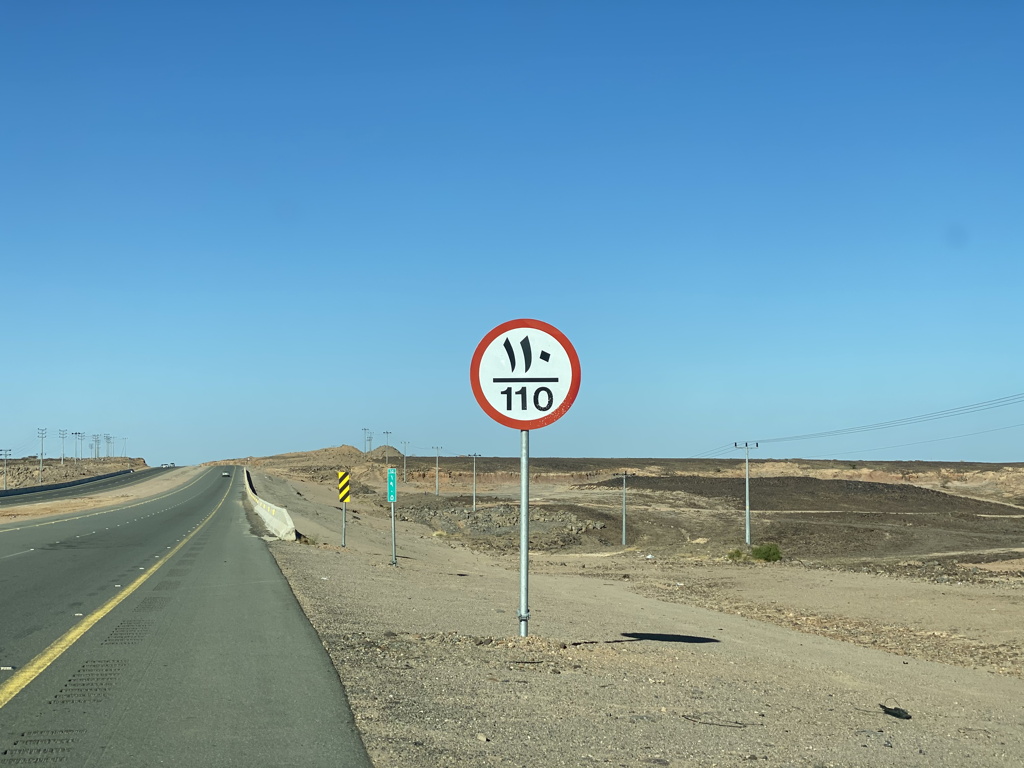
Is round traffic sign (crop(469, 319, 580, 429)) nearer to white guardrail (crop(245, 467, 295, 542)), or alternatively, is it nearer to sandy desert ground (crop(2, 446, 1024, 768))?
sandy desert ground (crop(2, 446, 1024, 768))

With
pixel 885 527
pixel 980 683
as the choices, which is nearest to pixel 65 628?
pixel 980 683

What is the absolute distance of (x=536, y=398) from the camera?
875 cm

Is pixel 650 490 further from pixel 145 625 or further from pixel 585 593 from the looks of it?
pixel 145 625

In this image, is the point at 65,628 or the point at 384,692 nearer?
the point at 384,692

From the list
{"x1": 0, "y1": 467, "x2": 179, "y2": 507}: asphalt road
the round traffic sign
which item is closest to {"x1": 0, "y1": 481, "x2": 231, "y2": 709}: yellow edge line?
the round traffic sign

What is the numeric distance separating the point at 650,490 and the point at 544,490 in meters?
17.4

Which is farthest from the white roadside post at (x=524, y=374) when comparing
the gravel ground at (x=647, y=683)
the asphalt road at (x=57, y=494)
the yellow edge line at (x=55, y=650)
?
the asphalt road at (x=57, y=494)

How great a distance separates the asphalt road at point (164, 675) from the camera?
593 centimetres

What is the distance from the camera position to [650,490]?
11812cm

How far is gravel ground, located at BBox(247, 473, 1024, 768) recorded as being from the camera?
5.99 m

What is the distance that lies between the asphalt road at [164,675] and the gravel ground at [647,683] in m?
0.44

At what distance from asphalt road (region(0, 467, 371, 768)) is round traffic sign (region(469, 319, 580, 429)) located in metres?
2.88

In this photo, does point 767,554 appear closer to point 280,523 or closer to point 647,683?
point 280,523

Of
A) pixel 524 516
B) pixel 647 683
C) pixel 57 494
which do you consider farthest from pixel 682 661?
pixel 57 494
